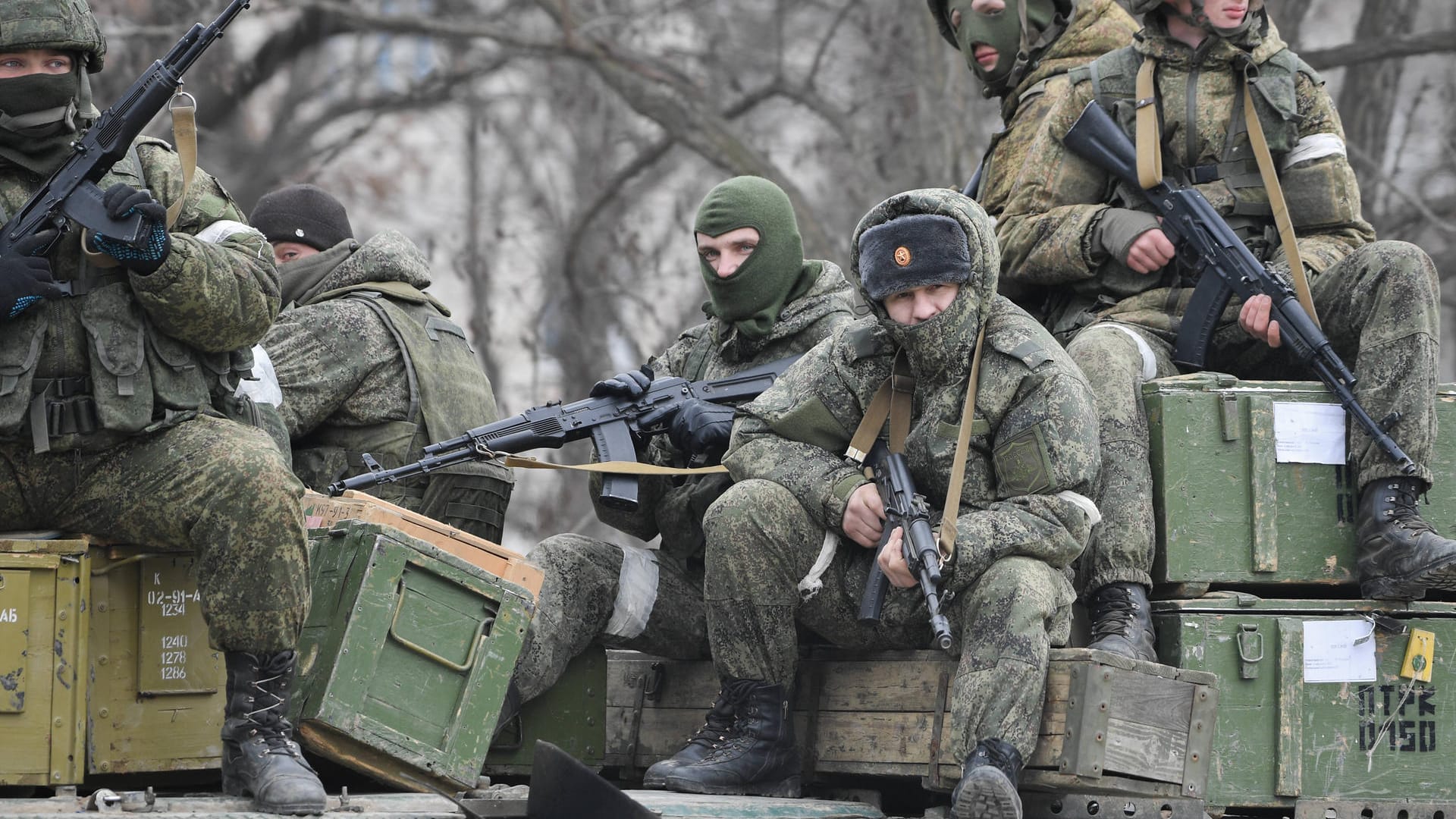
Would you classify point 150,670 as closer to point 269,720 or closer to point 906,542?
point 269,720

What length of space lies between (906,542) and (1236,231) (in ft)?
5.95

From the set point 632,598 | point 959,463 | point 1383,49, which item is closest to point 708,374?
point 632,598

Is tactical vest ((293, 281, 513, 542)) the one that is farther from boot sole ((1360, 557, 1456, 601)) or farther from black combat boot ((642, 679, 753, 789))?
boot sole ((1360, 557, 1456, 601))

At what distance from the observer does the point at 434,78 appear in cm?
1639

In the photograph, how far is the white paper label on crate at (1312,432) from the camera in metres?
6.07

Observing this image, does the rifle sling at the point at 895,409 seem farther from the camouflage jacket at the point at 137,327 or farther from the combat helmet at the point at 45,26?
the combat helmet at the point at 45,26

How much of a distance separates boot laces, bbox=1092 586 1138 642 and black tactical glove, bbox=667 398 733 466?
131cm

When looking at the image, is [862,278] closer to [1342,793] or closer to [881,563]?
[881,563]

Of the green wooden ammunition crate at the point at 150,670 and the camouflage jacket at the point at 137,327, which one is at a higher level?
the camouflage jacket at the point at 137,327

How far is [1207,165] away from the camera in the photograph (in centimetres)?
653

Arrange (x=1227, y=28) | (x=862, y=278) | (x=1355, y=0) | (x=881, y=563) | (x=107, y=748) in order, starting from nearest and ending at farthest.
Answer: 1. (x=107, y=748)
2. (x=881, y=563)
3. (x=862, y=278)
4. (x=1227, y=28)
5. (x=1355, y=0)

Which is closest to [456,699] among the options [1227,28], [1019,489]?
[1019,489]

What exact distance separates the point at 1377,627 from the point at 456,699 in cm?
265

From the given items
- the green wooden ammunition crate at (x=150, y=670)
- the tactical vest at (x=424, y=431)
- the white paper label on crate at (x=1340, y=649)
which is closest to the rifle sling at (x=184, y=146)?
the green wooden ammunition crate at (x=150, y=670)
